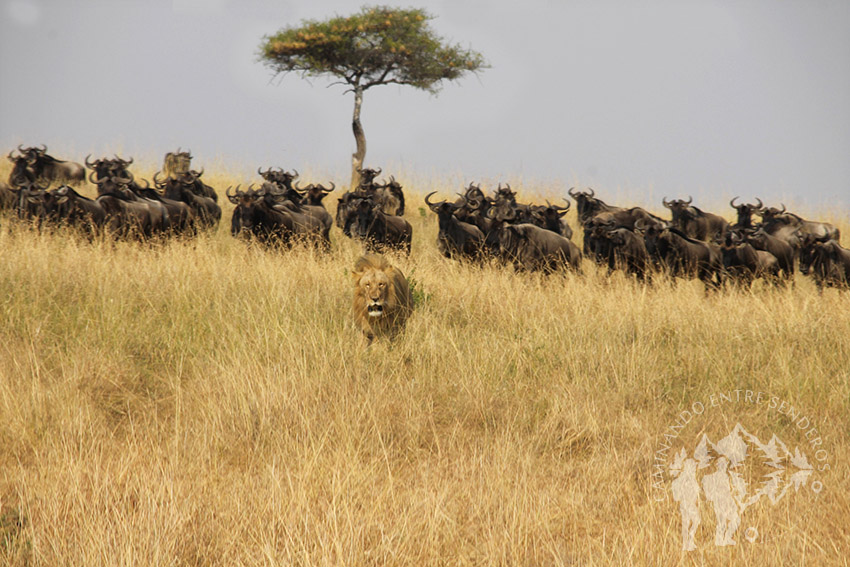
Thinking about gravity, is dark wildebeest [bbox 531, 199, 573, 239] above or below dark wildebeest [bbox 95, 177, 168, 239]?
above

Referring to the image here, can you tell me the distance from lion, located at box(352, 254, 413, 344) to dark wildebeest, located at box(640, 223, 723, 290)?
7887 millimetres

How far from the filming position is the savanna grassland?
12.8ft

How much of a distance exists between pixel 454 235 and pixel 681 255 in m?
4.28

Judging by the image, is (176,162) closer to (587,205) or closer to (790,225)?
(587,205)

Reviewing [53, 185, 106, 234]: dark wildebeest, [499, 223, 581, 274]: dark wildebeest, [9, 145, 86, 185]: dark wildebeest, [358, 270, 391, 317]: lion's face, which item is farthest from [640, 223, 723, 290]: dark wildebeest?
[9, 145, 86, 185]: dark wildebeest

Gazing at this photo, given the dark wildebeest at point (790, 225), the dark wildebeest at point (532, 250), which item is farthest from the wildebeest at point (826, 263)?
the dark wildebeest at point (532, 250)

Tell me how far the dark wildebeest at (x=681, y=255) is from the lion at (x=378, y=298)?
311 inches

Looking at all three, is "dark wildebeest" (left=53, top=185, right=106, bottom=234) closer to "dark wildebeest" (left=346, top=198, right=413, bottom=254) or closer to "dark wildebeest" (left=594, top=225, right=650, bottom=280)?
"dark wildebeest" (left=346, top=198, right=413, bottom=254)

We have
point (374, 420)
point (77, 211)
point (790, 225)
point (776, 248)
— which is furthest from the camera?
point (790, 225)

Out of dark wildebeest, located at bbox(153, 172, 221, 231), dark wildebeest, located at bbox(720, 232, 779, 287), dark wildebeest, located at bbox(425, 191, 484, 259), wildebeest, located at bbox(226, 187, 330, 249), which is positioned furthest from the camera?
dark wildebeest, located at bbox(153, 172, 221, 231)

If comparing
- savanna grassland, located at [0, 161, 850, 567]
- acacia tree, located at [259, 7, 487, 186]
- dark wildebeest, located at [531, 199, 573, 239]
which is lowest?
savanna grassland, located at [0, 161, 850, 567]

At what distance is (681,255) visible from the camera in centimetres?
1382

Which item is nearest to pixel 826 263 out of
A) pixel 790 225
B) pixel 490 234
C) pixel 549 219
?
pixel 790 225

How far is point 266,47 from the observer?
3131 cm
